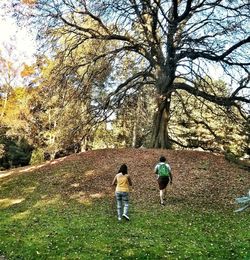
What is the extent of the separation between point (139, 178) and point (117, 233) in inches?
323

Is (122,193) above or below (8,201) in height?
above

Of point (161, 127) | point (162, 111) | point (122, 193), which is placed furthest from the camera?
point (162, 111)

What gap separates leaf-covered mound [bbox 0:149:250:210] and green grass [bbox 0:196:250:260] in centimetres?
144

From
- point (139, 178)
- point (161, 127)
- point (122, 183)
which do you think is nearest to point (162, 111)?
point (161, 127)

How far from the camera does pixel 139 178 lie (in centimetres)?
2120

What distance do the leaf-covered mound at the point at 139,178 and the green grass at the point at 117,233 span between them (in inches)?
56.8

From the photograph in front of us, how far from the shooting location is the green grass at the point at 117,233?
11.2 meters

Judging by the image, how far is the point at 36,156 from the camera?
37.5 metres

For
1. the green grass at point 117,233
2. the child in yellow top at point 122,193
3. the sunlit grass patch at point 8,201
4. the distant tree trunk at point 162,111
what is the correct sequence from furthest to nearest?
the distant tree trunk at point 162,111, the sunlit grass patch at point 8,201, the child in yellow top at point 122,193, the green grass at point 117,233

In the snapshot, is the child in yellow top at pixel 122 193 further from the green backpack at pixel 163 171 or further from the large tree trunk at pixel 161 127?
the large tree trunk at pixel 161 127

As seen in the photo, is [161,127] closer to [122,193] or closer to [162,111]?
[162,111]

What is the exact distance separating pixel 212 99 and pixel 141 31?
5995mm

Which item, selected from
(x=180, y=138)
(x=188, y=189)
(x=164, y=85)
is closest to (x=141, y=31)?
(x=164, y=85)

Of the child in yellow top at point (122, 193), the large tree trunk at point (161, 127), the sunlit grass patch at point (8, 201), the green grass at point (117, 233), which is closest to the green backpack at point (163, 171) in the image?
the green grass at point (117, 233)
